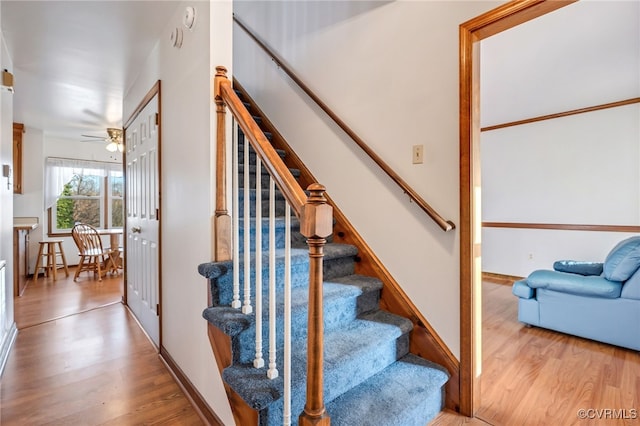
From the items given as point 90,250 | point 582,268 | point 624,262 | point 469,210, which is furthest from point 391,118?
point 90,250

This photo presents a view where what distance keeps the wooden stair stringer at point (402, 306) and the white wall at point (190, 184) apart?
1.07 meters

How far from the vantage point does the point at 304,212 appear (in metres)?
0.97

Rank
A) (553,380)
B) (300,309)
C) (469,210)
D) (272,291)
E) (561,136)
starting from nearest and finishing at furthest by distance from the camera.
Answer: (272,291), (300,309), (469,210), (553,380), (561,136)

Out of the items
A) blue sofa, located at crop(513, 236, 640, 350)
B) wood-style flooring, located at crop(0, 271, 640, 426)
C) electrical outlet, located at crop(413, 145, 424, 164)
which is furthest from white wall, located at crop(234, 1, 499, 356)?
blue sofa, located at crop(513, 236, 640, 350)

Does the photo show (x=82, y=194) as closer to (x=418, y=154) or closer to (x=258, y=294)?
(x=258, y=294)

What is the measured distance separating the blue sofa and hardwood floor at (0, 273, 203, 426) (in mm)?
2894

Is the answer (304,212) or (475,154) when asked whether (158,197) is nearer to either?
(304,212)

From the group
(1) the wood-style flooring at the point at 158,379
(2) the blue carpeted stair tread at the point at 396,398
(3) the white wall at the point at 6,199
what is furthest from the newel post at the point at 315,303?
(3) the white wall at the point at 6,199

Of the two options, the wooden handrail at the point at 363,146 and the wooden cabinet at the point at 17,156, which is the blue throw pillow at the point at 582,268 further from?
the wooden cabinet at the point at 17,156

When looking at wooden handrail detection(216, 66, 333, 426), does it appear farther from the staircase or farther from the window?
the window

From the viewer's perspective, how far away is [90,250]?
483 centimetres

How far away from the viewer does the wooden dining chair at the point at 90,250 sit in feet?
15.5

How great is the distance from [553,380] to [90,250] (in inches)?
232

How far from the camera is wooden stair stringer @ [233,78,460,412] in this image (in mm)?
1679
